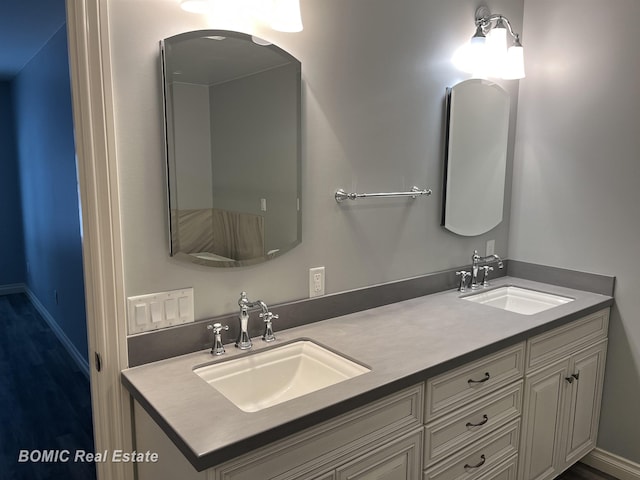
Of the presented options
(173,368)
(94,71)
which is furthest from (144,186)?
(173,368)

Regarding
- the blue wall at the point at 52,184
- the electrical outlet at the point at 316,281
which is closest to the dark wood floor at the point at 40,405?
the blue wall at the point at 52,184

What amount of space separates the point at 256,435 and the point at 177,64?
1113 millimetres

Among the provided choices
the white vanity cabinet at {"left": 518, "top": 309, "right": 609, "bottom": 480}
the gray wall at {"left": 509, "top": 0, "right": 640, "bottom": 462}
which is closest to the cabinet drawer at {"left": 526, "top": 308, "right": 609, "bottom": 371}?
the white vanity cabinet at {"left": 518, "top": 309, "right": 609, "bottom": 480}

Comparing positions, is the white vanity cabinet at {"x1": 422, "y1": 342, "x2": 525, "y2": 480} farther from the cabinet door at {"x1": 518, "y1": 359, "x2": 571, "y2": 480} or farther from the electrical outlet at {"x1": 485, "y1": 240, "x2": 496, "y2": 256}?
the electrical outlet at {"x1": 485, "y1": 240, "x2": 496, "y2": 256}

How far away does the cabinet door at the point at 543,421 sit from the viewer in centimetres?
200

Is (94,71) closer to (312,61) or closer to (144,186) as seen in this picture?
(144,186)

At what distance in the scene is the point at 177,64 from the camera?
5.10 feet

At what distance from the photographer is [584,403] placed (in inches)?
92.7

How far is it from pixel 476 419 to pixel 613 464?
1210 mm

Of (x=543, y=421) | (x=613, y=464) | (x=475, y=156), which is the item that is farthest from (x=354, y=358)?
(x=613, y=464)

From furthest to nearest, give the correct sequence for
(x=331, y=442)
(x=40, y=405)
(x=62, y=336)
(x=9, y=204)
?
(x=9, y=204)
(x=62, y=336)
(x=40, y=405)
(x=331, y=442)

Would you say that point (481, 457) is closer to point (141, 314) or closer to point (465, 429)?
point (465, 429)

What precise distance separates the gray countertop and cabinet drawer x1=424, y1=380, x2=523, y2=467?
19 cm

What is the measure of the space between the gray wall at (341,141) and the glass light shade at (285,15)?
0.10 meters
